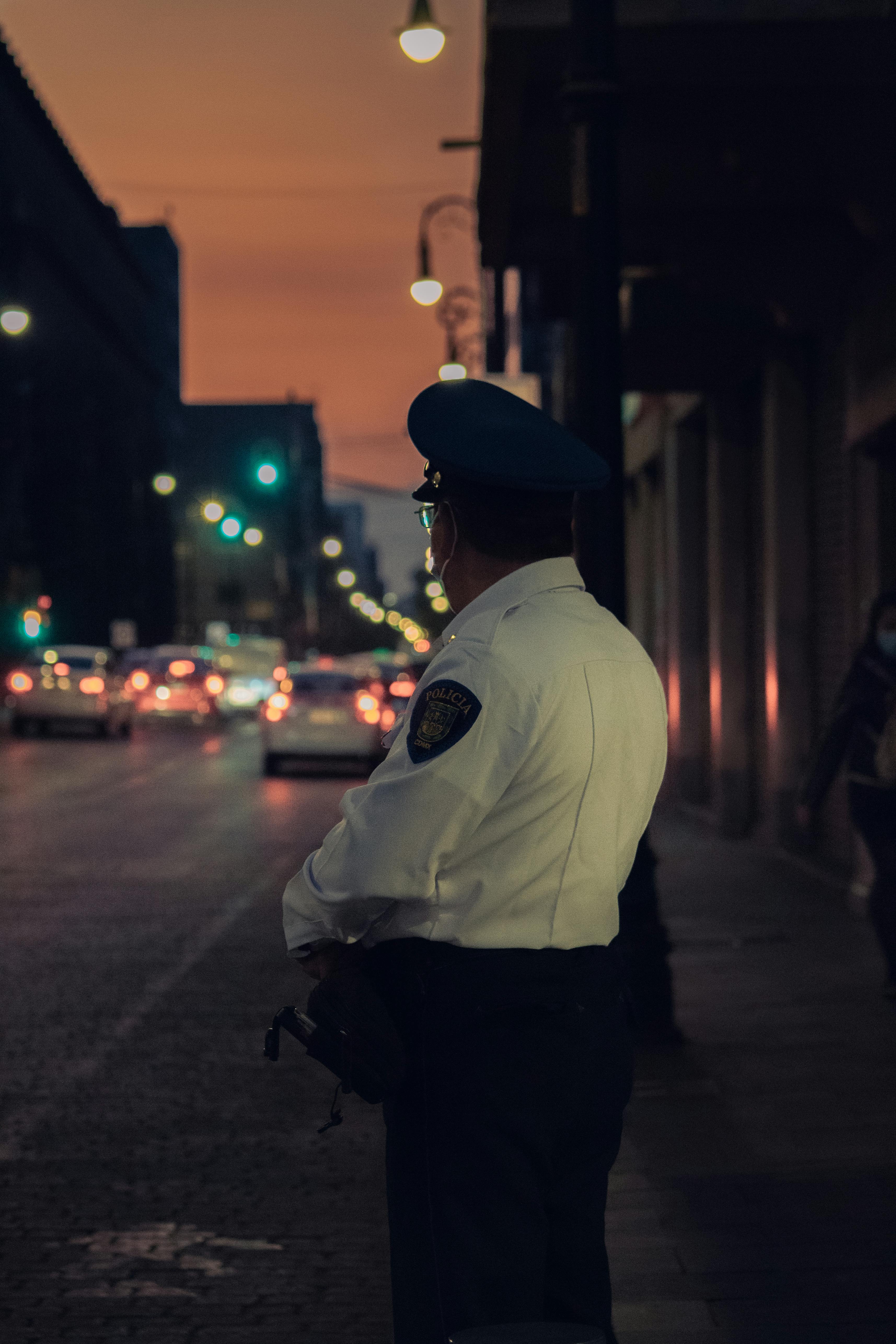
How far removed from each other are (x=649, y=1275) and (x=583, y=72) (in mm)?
5028

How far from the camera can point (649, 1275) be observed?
4797 mm

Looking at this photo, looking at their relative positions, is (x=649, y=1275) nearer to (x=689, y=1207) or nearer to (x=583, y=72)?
(x=689, y=1207)

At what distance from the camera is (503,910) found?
2.58m

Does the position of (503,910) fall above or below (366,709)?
above

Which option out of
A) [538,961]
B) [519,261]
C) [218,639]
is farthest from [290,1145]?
[218,639]

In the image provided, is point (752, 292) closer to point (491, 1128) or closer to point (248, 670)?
point (491, 1128)

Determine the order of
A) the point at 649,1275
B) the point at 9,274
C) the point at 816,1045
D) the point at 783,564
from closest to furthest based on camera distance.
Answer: the point at 649,1275, the point at 816,1045, the point at 783,564, the point at 9,274

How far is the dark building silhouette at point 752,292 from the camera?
31.9 feet

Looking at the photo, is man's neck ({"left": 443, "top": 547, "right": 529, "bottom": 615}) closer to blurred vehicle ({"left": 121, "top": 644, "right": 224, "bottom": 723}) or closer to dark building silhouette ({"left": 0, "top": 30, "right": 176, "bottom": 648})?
blurred vehicle ({"left": 121, "top": 644, "right": 224, "bottom": 723})

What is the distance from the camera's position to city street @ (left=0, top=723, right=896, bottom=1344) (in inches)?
184

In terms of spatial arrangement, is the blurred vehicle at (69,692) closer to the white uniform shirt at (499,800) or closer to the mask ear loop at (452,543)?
the mask ear loop at (452,543)

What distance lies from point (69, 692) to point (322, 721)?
10.5 meters

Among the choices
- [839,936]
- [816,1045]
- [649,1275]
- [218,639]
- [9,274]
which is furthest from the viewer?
[218,639]

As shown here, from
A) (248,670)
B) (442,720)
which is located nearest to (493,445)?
(442,720)
